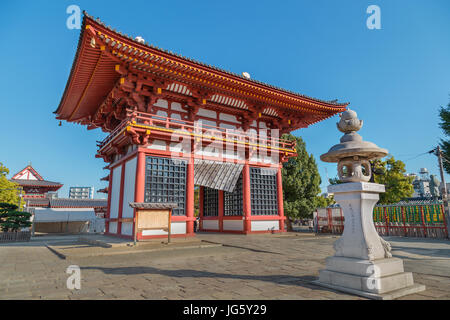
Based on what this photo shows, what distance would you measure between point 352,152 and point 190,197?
956 cm

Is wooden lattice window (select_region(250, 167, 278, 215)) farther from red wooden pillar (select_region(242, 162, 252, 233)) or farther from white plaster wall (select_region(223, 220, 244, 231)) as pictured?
white plaster wall (select_region(223, 220, 244, 231))

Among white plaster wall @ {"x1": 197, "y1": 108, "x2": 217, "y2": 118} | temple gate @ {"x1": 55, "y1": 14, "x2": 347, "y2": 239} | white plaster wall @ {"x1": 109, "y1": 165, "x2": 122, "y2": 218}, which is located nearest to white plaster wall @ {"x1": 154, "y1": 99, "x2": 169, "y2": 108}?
temple gate @ {"x1": 55, "y1": 14, "x2": 347, "y2": 239}

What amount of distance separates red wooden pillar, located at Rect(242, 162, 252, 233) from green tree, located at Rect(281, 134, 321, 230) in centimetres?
571

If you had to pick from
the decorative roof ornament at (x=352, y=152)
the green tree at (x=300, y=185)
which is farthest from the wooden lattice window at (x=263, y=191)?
the decorative roof ornament at (x=352, y=152)

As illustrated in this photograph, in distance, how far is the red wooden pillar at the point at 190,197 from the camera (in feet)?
40.6

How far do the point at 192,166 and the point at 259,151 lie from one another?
15.2 feet

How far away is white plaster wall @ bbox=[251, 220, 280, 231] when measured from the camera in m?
14.8

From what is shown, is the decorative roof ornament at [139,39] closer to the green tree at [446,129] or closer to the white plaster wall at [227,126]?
the white plaster wall at [227,126]

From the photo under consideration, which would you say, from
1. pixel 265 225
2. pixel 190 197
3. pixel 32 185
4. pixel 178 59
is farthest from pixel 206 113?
pixel 32 185

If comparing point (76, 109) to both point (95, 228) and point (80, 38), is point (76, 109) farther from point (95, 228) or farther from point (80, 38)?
point (95, 228)

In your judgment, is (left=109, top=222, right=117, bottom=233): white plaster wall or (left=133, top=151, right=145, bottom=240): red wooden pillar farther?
(left=109, top=222, right=117, bottom=233): white plaster wall

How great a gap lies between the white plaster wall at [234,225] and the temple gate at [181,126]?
0.06 meters
